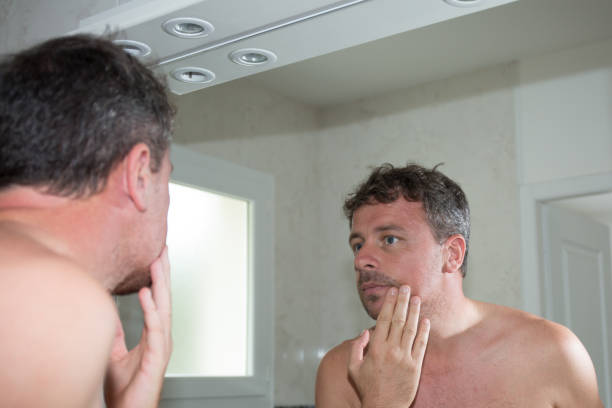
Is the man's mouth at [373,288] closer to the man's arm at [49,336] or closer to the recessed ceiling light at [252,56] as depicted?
the recessed ceiling light at [252,56]

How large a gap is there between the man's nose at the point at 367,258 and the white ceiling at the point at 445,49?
831 millimetres

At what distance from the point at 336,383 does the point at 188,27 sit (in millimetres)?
737

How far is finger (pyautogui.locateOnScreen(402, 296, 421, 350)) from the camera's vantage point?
1119 mm

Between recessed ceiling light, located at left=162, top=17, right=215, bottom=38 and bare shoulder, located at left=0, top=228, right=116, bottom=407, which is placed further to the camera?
recessed ceiling light, located at left=162, top=17, right=215, bottom=38

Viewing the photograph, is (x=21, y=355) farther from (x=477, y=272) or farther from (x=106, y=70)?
(x=477, y=272)

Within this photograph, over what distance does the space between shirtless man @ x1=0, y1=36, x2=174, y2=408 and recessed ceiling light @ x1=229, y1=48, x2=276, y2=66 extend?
0.47 m

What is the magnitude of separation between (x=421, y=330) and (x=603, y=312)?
1200 millimetres

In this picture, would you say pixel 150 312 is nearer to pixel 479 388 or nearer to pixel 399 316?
pixel 399 316

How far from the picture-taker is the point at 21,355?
15.7 inches

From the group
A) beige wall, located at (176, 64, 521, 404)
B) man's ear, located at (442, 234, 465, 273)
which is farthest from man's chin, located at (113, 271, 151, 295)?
beige wall, located at (176, 64, 521, 404)

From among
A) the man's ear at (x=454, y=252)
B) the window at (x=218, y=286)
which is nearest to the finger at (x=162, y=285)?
the man's ear at (x=454, y=252)

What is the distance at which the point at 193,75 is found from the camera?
45.8 inches

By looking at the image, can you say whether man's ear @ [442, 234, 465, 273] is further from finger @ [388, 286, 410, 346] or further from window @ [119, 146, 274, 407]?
window @ [119, 146, 274, 407]

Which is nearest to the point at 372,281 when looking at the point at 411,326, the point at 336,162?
the point at 411,326
